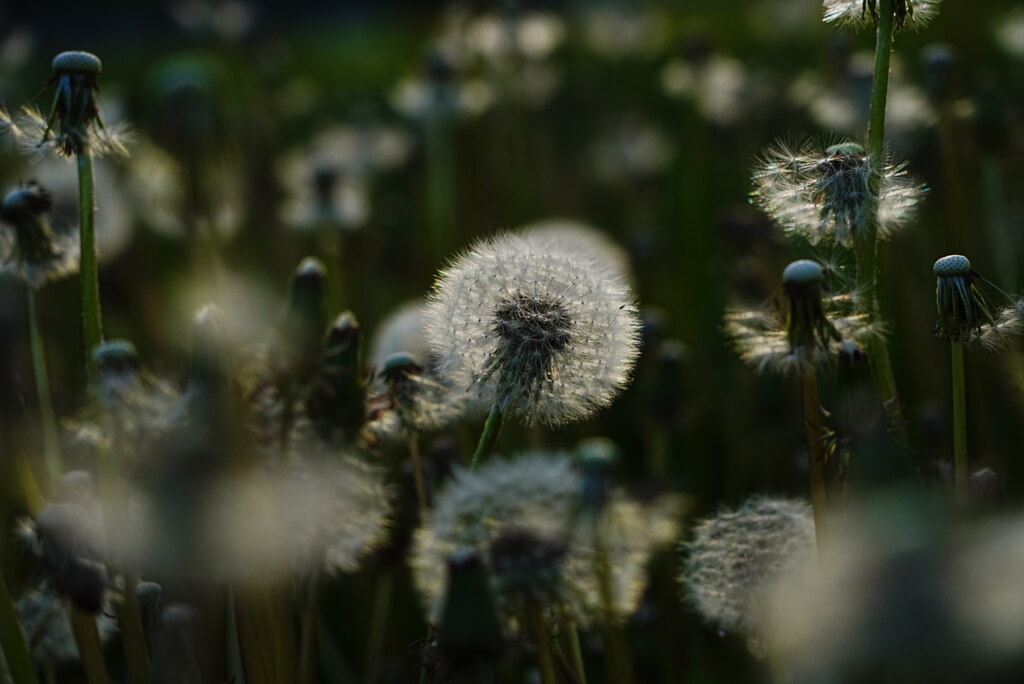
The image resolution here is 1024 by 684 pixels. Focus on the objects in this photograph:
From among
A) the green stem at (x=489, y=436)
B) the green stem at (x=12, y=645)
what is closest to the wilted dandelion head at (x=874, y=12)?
the green stem at (x=489, y=436)

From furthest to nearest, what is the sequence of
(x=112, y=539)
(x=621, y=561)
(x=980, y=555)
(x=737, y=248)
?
(x=737, y=248)
(x=621, y=561)
(x=112, y=539)
(x=980, y=555)

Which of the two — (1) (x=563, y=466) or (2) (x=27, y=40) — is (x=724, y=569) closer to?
(1) (x=563, y=466)

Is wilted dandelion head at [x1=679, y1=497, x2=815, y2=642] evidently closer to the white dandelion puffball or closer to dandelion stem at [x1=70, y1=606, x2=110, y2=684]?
the white dandelion puffball

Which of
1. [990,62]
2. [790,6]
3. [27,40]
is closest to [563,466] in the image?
[27,40]

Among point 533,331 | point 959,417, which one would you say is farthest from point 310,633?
point 959,417

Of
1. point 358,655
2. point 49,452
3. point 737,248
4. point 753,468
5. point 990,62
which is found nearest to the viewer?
point 49,452

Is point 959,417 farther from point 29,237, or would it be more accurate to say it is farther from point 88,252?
point 29,237
